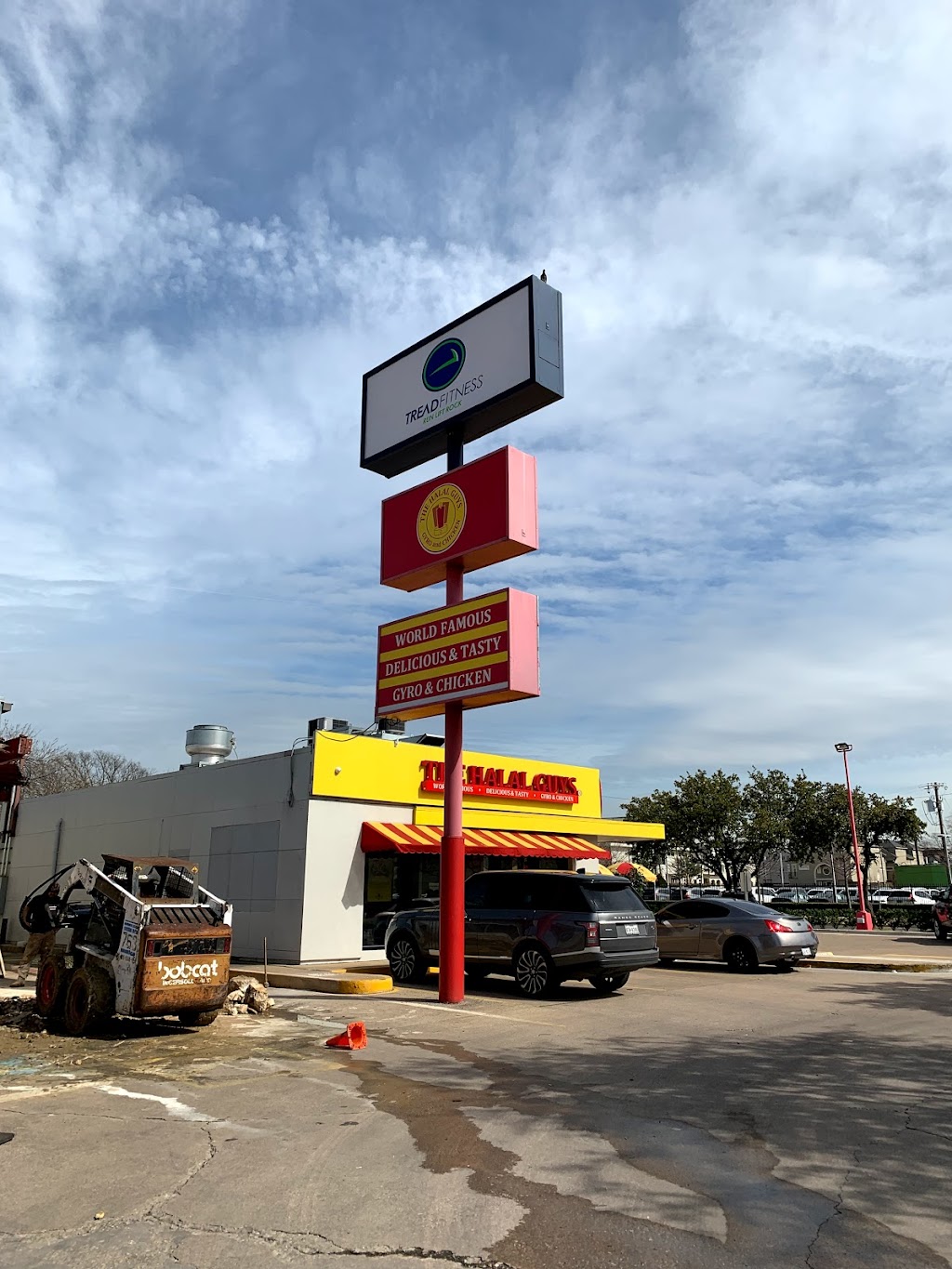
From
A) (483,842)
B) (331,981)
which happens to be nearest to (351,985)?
(331,981)

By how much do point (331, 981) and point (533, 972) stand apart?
3422 mm

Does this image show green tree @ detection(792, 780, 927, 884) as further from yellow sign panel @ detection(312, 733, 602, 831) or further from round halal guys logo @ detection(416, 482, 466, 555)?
round halal guys logo @ detection(416, 482, 466, 555)

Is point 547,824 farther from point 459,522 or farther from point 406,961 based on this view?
point 459,522

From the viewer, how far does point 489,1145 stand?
612 cm

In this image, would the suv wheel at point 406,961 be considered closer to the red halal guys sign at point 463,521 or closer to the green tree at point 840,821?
the red halal guys sign at point 463,521

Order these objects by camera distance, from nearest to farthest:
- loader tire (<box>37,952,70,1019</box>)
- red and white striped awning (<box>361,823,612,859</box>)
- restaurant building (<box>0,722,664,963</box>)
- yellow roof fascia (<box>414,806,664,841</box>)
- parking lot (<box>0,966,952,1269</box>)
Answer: parking lot (<box>0,966,952,1269</box>) < loader tire (<box>37,952,70,1019</box>) < restaurant building (<box>0,722,664,963</box>) < red and white striped awning (<box>361,823,612,859</box>) < yellow roof fascia (<box>414,806,664,841</box>)

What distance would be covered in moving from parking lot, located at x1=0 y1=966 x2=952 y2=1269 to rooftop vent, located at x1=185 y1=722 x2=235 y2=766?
518 inches

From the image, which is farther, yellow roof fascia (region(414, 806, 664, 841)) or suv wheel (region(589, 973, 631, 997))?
yellow roof fascia (region(414, 806, 664, 841))

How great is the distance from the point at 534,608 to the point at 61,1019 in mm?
8335

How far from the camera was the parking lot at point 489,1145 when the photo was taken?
4.55 meters

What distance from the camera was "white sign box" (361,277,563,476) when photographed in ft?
49.1

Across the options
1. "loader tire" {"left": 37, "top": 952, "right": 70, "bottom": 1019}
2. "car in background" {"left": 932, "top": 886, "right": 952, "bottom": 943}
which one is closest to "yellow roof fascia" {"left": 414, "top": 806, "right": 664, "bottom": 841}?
"car in background" {"left": 932, "top": 886, "right": 952, "bottom": 943}

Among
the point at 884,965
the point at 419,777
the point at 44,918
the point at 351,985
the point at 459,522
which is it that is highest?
the point at 459,522

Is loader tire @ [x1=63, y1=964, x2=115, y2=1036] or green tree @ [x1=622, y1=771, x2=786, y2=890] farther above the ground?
green tree @ [x1=622, y1=771, x2=786, y2=890]
